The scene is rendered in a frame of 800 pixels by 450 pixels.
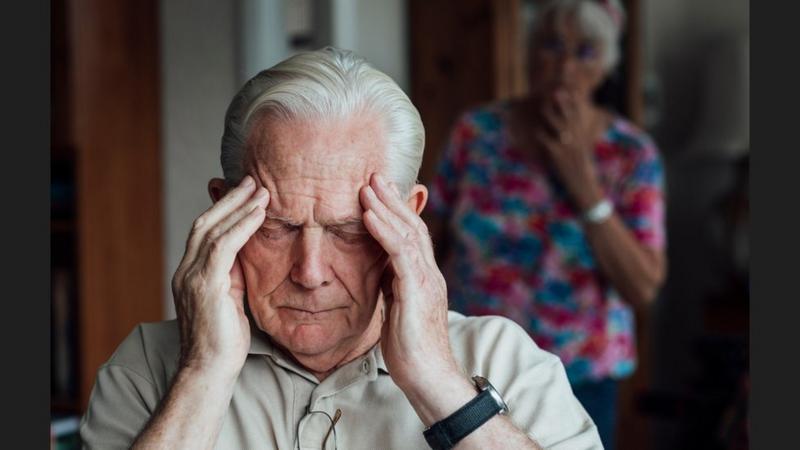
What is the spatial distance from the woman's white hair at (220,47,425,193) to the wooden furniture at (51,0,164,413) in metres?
1.94

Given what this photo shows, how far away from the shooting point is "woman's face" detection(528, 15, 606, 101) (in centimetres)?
245

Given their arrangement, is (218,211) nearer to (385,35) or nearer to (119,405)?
(119,405)

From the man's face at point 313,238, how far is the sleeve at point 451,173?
1084 mm

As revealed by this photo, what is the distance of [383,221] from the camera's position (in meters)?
1.35

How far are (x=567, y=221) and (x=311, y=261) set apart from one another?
3.80ft

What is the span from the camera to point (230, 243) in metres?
1.34

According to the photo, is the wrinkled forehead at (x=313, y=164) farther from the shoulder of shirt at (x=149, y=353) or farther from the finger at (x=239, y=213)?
the shoulder of shirt at (x=149, y=353)

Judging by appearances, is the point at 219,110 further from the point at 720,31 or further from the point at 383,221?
the point at 720,31

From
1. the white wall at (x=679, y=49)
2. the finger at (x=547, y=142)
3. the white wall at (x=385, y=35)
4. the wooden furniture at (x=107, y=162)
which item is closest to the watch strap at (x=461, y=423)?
the finger at (x=547, y=142)

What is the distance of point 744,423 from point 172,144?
2.05 m

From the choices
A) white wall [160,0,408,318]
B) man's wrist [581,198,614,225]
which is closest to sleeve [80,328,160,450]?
man's wrist [581,198,614,225]

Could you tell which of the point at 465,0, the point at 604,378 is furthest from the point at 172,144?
the point at 604,378

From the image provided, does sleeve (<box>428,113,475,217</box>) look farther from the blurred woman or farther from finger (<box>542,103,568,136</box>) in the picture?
finger (<box>542,103,568,136</box>)

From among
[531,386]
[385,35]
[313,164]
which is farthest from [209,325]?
[385,35]
